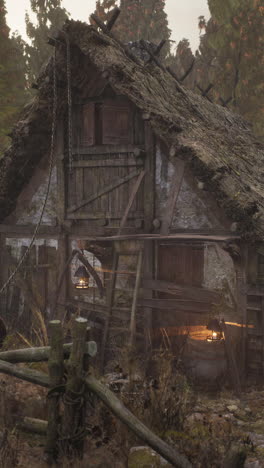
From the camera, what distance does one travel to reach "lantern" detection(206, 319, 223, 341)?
25.0ft

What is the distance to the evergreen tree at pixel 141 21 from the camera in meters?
25.7

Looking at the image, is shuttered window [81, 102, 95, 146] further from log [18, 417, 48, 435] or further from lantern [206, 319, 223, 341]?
log [18, 417, 48, 435]

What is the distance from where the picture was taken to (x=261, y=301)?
757 cm

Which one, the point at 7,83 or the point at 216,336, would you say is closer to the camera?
the point at 216,336

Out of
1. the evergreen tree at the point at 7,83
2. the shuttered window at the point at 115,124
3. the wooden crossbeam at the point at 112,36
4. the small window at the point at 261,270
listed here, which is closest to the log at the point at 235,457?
the small window at the point at 261,270

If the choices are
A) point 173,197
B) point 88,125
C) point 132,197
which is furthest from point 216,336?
point 88,125

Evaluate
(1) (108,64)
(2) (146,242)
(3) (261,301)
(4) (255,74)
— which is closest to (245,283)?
(3) (261,301)

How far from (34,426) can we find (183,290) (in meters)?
4.57

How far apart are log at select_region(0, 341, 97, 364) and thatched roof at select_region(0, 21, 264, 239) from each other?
156 inches

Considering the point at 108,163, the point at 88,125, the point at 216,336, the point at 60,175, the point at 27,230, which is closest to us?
the point at 216,336

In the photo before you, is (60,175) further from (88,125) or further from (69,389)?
(69,389)

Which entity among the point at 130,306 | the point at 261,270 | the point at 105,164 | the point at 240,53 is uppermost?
the point at 240,53

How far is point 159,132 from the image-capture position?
8.07 m

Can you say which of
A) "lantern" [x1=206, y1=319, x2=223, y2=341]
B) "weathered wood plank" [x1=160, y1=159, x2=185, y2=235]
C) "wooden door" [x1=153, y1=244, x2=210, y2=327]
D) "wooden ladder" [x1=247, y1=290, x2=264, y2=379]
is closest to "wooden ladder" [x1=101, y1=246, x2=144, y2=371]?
"wooden door" [x1=153, y1=244, x2=210, y2=327]
